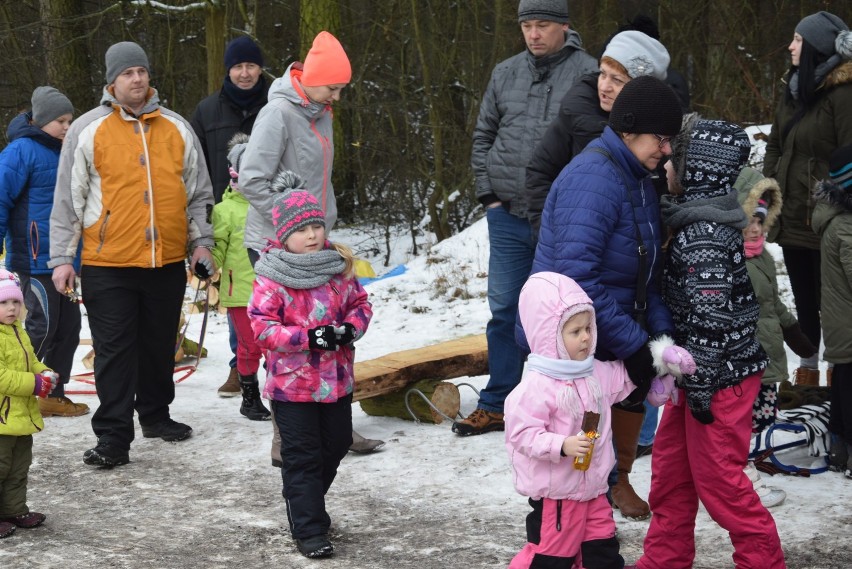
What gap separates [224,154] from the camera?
727 cm

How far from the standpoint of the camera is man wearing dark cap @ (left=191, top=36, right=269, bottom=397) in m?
7.05

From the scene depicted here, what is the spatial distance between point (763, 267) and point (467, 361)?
6.72 ft

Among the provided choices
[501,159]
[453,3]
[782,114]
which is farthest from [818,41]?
[453,3]

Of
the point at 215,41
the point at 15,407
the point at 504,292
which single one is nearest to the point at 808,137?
the point at 504,292

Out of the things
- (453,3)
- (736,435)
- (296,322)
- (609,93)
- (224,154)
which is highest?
(453,3)

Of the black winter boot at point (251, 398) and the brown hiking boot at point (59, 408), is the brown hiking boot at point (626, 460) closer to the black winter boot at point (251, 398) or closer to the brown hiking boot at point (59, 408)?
the black winter boot at point (251, 398)

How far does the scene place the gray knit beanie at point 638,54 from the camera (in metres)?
4.57

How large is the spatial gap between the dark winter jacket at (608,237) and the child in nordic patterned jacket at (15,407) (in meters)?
2.43

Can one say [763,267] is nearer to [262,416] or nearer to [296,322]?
[296,322]

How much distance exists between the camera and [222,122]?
719 centimetres

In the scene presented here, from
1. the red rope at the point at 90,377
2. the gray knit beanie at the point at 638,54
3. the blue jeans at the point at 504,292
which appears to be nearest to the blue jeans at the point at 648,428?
the blue jeans at the point at 504,292

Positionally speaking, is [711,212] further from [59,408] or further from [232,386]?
[59,408]

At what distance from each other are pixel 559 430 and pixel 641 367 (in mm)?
494

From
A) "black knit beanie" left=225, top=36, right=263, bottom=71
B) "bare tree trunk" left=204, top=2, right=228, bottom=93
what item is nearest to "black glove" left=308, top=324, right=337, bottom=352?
"black knit beanie" left=225, top=36, right=263, bottom=71
